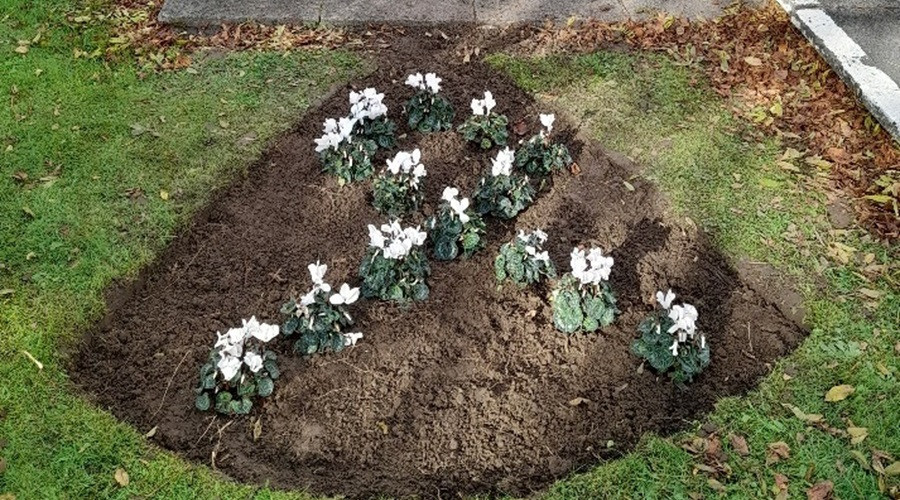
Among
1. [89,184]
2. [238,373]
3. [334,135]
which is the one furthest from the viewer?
[89,184]

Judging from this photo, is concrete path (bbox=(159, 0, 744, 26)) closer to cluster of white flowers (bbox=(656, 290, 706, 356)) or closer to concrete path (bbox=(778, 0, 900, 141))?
concrete path (bbox=(778, 0, 900, 141))

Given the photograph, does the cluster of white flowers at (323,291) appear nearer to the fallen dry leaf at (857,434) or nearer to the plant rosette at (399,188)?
the plant rosette at (399,188)

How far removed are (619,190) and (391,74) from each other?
1.83 m

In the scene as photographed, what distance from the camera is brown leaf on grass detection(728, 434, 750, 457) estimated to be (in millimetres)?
3385

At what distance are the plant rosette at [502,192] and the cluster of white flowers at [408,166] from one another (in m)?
0.33

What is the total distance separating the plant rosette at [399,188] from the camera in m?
4.29

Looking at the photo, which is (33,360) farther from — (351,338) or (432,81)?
(432,81)

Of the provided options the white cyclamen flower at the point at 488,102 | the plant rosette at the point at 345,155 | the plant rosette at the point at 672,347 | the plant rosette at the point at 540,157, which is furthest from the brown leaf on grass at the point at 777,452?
the plant rosette at the point at 345,155

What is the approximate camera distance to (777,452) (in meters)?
3.38

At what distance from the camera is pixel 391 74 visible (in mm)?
5531

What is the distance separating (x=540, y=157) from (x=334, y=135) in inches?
46.1

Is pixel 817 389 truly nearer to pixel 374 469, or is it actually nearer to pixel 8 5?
pixel 374 469

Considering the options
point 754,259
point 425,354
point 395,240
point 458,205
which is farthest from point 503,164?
point 754,259

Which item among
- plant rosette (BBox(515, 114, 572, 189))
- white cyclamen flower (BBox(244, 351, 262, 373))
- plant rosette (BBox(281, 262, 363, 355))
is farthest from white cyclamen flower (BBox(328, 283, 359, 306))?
plant rosette (BBox(515, 114, 572, 189))
